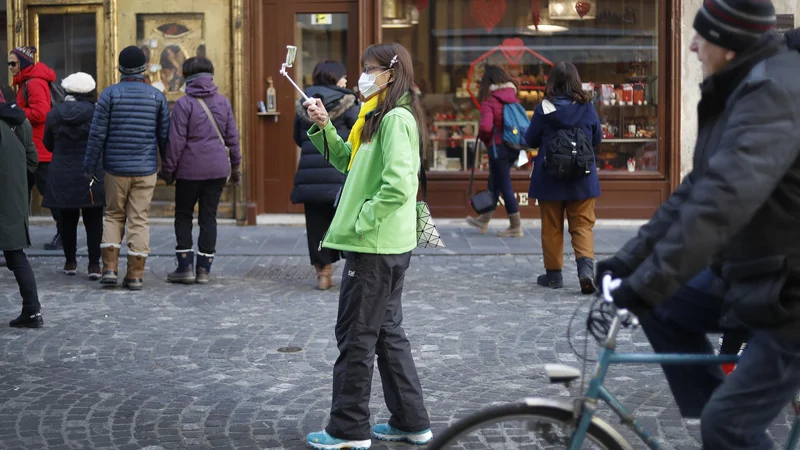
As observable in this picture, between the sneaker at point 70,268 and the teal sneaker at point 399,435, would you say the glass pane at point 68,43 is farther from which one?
the teal sneaker at point 399,435

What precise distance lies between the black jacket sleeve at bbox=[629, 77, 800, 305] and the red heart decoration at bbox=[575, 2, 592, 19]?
413 inches

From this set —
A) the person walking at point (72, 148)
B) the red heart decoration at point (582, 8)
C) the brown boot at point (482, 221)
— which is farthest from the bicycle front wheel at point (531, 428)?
the red heart decoration at point (582, 8)

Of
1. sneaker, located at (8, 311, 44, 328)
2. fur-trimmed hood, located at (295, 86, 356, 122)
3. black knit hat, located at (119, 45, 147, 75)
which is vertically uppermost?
black knit hat, located at (119, 45, 147, 75)

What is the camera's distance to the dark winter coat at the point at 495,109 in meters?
12.0

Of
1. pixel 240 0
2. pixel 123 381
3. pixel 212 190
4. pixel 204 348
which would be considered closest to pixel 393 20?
pixel 240 0

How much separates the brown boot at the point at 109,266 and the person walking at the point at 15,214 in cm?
155

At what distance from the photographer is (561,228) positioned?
916 cm

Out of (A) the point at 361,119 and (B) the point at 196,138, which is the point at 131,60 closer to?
(B) the point at 196,138

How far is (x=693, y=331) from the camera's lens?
358 centimetres

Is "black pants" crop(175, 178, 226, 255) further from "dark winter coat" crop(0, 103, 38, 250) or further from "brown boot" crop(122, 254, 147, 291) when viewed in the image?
"dark winter coat" crop(0, 103, 38, 250)

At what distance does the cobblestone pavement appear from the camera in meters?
5.42

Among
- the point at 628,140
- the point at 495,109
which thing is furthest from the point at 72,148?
the point at 628,140

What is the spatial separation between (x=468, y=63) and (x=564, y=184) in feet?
15.7

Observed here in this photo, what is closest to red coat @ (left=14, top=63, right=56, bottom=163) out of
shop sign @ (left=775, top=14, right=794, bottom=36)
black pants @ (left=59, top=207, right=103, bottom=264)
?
black pants @ (left=59, top=207, right=103, bottom=264)
